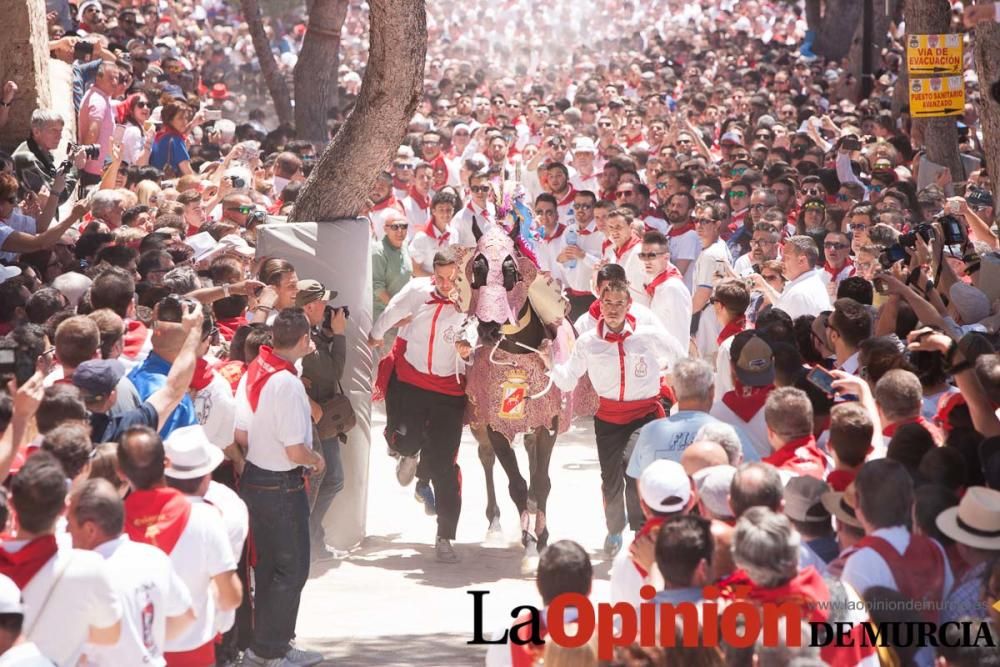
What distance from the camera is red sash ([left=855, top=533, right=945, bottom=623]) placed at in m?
5.16

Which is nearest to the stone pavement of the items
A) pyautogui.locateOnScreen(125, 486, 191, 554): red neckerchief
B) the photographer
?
pyautogui.locateOnScreen(125, 486, 191, 554): red neckerchief

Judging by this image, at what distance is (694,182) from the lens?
14836mm

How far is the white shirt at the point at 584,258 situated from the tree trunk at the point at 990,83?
170 inches

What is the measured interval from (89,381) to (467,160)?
10.1 metres

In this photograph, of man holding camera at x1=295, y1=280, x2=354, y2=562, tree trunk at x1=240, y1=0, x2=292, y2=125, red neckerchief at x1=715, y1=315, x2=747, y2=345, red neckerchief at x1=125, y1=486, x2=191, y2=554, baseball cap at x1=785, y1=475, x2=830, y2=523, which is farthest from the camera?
tree trunk at x1=240, y1=0, x2=292, y2=125

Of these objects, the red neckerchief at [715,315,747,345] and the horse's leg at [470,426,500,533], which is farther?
the horse's leg at [470,426,500,533]

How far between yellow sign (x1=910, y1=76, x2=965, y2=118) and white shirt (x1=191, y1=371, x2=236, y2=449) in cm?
660

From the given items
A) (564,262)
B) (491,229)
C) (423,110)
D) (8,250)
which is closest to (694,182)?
(564,262)

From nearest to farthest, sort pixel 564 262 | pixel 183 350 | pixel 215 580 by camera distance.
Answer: pixel 215 580
pixel 183 350
pixel 564 262

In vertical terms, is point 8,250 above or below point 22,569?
above

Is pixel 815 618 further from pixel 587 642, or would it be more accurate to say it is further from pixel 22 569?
pixel 22 569

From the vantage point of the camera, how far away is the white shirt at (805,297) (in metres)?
9.67

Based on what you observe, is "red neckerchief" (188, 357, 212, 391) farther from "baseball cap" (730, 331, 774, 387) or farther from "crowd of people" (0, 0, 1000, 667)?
"baseball cap" (730, 331, 774, 387)

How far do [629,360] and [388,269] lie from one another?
3554 millimetres
